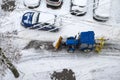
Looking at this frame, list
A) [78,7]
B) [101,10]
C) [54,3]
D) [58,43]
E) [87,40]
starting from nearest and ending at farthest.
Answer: [87,40] → [58,43] → [101,10] → [78,7] → [54,3]

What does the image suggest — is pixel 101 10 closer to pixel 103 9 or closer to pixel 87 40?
pixel 103 9

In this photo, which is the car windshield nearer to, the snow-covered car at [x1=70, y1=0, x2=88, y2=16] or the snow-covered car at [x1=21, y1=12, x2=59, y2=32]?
the snow-covered car at [x1=70, y1=0, x2=88, y2=16]

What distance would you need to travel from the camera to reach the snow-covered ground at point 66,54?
89.1 ft

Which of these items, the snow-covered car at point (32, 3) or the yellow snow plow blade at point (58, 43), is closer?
the yellow snow plow blade at point (58, 43)

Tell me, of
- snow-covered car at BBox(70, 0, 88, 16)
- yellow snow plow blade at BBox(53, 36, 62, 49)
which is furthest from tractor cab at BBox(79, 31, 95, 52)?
snow-covered car at BBox(70, 0, 88, 16)

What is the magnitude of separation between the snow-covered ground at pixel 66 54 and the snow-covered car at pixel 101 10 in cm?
50

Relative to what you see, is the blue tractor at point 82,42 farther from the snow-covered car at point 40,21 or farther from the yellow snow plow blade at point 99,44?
the snow-covered car at point 40,21

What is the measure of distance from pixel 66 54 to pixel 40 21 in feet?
11.9

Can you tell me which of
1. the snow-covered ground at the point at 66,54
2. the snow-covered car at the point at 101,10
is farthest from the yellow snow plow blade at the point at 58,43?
the snow-covered car at the point at 101,10

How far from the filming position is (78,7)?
29406mm

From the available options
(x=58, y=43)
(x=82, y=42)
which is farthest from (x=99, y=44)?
(x=58, y=43)

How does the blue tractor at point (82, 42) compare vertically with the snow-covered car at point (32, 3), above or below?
below

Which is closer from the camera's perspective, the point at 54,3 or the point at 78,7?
the point at 78,7

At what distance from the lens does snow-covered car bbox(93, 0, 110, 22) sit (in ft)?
95.2
